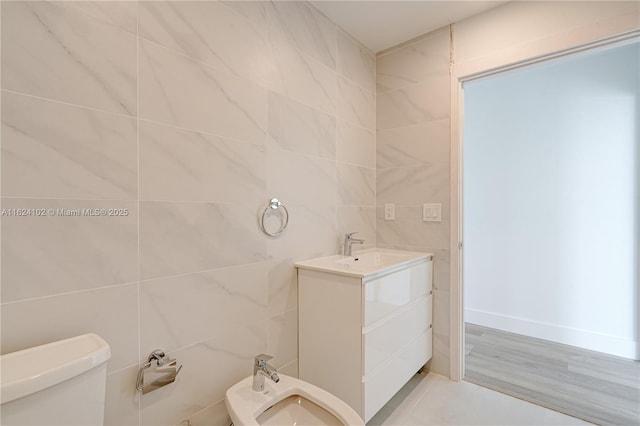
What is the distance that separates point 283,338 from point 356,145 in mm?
1408

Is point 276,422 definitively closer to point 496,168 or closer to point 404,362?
point 404,362

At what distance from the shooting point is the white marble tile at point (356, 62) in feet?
6.89

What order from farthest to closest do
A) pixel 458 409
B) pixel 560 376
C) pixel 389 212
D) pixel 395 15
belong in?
pixel 389 212
pixel 560 376
pixel 395 15
pixel 458 409

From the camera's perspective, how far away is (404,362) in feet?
5.86

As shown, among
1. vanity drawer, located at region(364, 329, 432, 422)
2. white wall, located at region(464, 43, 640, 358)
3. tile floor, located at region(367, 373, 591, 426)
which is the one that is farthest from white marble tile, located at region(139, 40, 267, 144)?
white wall, located at region(464, 43, 640, 358)

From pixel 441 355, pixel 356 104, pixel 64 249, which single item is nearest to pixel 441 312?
pixel 441 355

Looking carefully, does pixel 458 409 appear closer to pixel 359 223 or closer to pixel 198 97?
pixel 359 223

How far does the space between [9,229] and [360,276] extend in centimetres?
126

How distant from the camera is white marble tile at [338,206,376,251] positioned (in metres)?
2.09

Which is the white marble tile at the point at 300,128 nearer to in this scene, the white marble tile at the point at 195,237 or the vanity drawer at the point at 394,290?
the white marble tile at the point at 195,237

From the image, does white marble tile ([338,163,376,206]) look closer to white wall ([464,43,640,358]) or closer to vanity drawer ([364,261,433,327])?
vanity drawer ([364,261,433,327])

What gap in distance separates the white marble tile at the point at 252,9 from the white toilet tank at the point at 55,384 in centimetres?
151

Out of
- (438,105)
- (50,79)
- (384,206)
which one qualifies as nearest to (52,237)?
(50,79)

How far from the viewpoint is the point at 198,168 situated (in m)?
1.30
